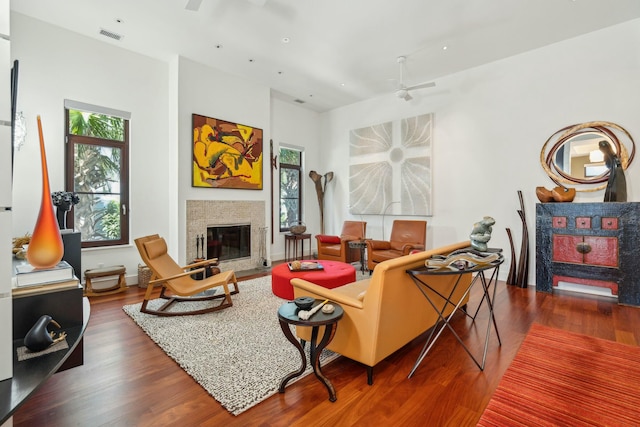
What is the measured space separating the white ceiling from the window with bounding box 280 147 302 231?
2.17m

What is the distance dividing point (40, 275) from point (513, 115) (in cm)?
597

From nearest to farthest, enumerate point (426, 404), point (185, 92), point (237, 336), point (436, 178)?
point (426, 404), point (237, 336), point (185, 92), point (436, 178)

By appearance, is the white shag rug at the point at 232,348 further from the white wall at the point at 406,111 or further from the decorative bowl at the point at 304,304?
the white wall at the point at 406,111

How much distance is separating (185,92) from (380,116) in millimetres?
3852

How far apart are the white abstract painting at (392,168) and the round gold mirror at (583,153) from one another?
1854 millimetres

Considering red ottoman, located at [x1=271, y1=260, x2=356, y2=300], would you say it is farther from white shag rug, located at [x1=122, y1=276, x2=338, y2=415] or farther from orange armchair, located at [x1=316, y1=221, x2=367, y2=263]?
orange armchair, located at [x1=316, y1=221, x2=367, y2=263]

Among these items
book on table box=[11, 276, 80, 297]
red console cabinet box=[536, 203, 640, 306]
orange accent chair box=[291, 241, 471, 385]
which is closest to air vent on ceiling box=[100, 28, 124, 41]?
book on table box=[11, 276, 80, 297]

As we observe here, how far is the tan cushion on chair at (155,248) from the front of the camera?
354 cm

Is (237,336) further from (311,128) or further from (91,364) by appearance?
(311,128)

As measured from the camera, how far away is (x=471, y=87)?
5.35 meters

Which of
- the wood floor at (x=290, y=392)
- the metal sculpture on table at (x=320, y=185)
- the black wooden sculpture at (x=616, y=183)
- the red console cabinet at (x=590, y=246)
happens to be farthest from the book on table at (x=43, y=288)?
the metal sculpture on table at (x=320, y=185)

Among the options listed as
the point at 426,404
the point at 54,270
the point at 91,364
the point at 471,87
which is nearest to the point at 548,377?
the point at 426,404

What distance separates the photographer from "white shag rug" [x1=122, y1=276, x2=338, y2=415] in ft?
6.85

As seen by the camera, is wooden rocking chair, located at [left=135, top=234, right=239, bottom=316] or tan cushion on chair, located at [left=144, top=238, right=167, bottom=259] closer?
wooden rocking chair, located at [left=135, top=234, right=239, bottom=316]
